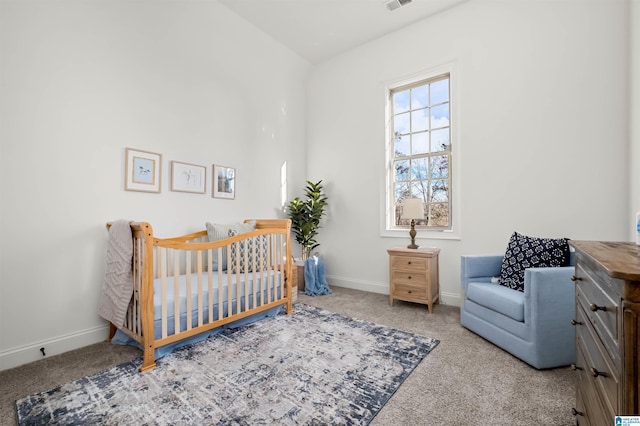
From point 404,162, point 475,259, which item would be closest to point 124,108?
point 404,162

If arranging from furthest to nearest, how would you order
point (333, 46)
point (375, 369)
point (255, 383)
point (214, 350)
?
1. point (333, 46)
2. point (214, 350)
3. point (375, 369)
4. point (255, 383)

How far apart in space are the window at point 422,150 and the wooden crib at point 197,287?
63.3 inches

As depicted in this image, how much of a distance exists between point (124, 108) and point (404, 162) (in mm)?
2995

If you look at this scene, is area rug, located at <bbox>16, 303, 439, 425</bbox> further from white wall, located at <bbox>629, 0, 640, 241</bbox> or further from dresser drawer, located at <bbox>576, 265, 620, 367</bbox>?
white wall, located at <bbox>629, 0, 640, 241</bbox>

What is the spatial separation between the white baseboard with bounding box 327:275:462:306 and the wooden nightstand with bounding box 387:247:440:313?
0.12 m

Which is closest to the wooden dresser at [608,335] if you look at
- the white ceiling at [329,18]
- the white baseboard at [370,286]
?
the white baseboard at [370,286]

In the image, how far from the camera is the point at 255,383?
65.8 inches

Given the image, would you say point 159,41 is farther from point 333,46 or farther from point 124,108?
point 333,46

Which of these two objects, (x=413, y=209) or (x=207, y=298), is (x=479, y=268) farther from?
(x=207, y=298)

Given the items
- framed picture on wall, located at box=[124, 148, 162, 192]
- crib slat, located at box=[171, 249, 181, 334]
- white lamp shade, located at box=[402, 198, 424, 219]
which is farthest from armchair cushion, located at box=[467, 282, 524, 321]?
framed picture on wall, located at box=[124, 148, 162, 192]

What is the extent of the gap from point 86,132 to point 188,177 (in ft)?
2.83

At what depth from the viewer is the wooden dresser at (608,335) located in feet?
2.18

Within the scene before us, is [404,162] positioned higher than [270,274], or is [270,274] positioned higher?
[404,162]

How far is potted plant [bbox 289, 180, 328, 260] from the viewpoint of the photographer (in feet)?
12.9
